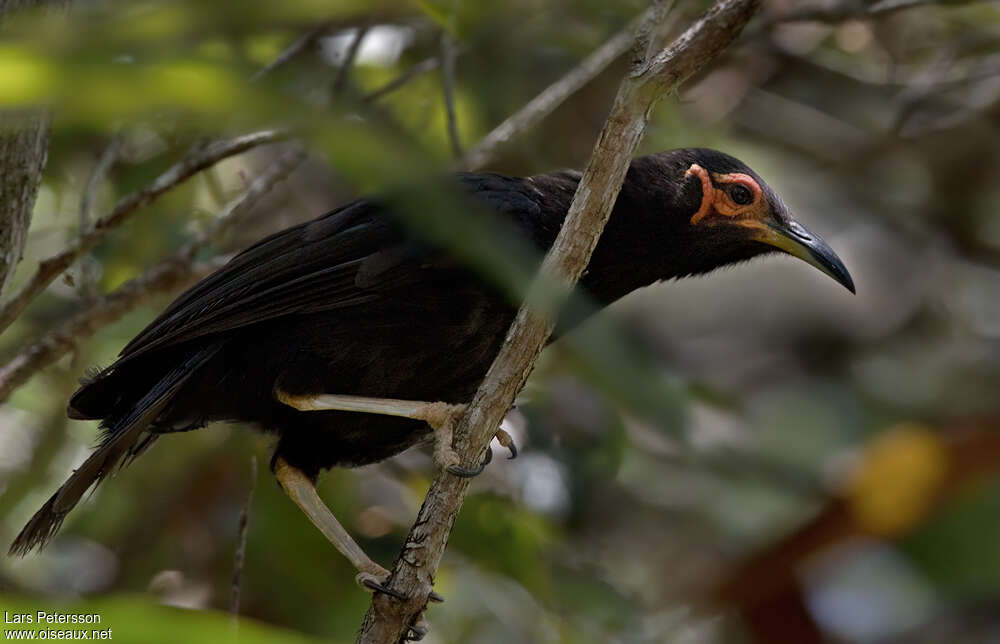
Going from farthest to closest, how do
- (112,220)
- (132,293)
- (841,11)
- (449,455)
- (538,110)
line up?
(841,11) → (132,293) → (538,110) → (112,220) → (449,455)

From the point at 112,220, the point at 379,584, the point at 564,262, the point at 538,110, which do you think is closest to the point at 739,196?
the point at 538,110

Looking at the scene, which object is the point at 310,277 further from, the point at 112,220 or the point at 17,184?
the point at 17,184

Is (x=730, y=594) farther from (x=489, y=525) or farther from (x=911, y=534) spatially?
(x=489, y=525)

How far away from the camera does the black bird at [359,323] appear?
351 centimetres

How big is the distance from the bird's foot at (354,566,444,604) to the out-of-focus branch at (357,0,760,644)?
2 cm

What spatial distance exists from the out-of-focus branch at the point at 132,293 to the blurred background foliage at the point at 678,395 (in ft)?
0.55

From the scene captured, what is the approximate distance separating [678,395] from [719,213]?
662 millimetres

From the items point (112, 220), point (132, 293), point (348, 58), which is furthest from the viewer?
point (348, 58)

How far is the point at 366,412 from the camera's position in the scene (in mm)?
3617

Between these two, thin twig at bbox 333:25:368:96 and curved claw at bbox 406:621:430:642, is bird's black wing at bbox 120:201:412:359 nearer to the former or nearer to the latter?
thin twig at bbox 333:25:368:96

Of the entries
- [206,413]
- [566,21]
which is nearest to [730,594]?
[566,21]

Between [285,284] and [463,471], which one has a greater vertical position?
[463,471]

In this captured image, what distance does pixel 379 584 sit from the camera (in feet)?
11.0

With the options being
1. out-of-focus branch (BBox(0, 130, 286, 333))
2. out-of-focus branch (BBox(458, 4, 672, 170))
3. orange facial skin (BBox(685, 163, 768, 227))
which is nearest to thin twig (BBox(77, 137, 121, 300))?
out-of-focus branch (BBox(0, 130, 286, 333))
